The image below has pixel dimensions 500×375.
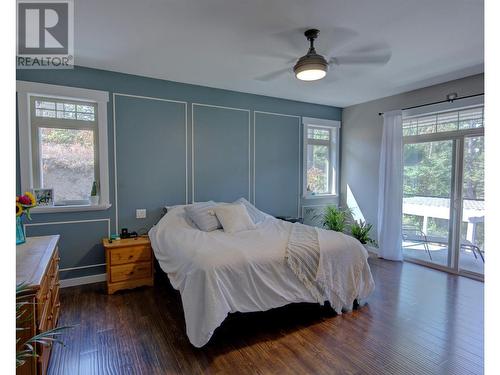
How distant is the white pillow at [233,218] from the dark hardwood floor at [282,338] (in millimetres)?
984

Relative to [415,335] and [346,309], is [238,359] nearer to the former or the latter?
[346,309]

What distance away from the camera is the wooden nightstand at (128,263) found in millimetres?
3184

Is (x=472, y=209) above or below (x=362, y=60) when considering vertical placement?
below

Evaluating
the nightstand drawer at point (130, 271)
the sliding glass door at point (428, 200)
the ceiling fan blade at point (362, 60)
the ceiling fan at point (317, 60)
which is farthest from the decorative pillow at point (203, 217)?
the sliding glass door at point (428, 200)

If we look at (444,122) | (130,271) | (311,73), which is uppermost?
(311,73)

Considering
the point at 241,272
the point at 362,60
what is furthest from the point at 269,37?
the point at 241,272

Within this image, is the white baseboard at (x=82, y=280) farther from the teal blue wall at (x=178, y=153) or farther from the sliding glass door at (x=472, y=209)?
the sliding glass door at (x=472, y=209)

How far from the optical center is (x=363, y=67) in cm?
338

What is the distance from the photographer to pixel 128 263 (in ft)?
10.8

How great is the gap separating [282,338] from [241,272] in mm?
715

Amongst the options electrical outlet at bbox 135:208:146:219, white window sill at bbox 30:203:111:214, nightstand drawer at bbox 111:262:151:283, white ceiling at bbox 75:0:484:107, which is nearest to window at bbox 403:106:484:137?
white ceiling at bbox 75:0:484:107

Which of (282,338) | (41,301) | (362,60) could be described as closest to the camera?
(41,301)

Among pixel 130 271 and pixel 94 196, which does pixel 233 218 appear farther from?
pixel 94 196

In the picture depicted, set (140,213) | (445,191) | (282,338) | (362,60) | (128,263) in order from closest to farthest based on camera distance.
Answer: (282,338) → (362,60) → (128,263) → (140,213) → (445,191)
